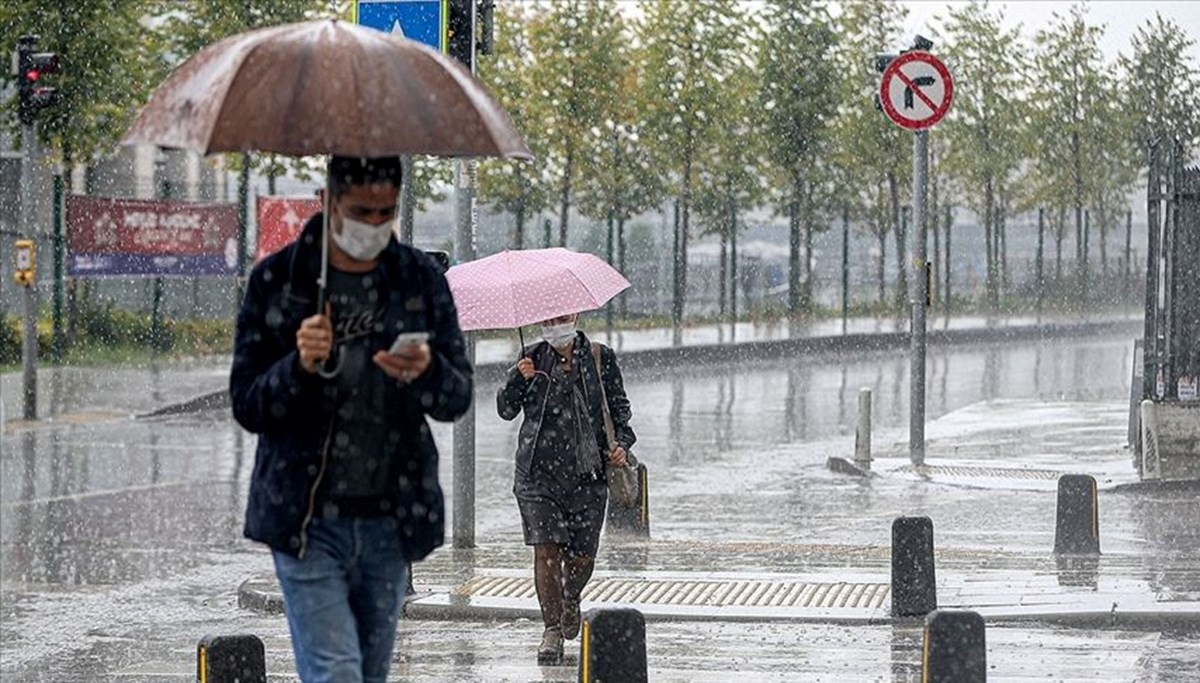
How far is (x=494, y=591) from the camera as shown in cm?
1315

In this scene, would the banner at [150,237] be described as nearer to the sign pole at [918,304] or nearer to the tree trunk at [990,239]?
the sign pole at [918,304]

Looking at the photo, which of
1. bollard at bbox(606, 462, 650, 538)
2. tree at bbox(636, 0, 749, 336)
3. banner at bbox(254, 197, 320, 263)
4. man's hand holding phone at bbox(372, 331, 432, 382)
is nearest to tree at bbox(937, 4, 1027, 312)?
tree at bbox(636, 0, 749, 336)

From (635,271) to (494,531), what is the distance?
32.7m

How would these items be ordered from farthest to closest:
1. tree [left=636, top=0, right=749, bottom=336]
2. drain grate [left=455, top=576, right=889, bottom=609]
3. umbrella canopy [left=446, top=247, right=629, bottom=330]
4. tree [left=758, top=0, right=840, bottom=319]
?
tree [left=758, top=0, right=840, bottom=319], tree [left=636, top=0, right=749, bottom=336], drain grate [left=455, top=576, right=889, bottom=609], umbrella canopy [left=446, top=247, right=629, bottom=330]

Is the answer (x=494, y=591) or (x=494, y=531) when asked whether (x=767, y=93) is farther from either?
(x=494, y=591)

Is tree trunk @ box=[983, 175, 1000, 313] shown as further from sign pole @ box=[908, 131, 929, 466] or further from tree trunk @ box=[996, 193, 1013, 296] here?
sign pole @ box=[908, 131, 929, 466]

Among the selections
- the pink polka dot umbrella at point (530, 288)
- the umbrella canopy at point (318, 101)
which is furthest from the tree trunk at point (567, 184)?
the umbrella canopy at point (318, 101)

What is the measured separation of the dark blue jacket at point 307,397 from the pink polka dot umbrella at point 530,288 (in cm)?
461

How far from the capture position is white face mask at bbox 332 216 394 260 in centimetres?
559

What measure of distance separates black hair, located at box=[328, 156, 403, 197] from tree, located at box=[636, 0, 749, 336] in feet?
124

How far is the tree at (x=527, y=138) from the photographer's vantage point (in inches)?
1651

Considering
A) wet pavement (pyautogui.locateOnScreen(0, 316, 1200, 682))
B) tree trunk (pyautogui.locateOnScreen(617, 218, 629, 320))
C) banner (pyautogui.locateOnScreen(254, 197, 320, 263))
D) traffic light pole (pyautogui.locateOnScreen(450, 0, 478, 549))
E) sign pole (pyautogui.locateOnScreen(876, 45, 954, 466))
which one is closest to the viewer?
wet pavement (pyautogui.locateOnScreen(0, 316, 1200, 682))

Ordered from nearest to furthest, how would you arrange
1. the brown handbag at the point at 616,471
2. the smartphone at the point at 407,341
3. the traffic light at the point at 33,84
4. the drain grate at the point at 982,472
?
the smartphone at the point at 407,341, the brown handbag at the point at 616,471, the drain grate at the point at 982,472, the traffic light at the point at 33,84

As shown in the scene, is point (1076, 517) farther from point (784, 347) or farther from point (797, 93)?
point (797, 93)
